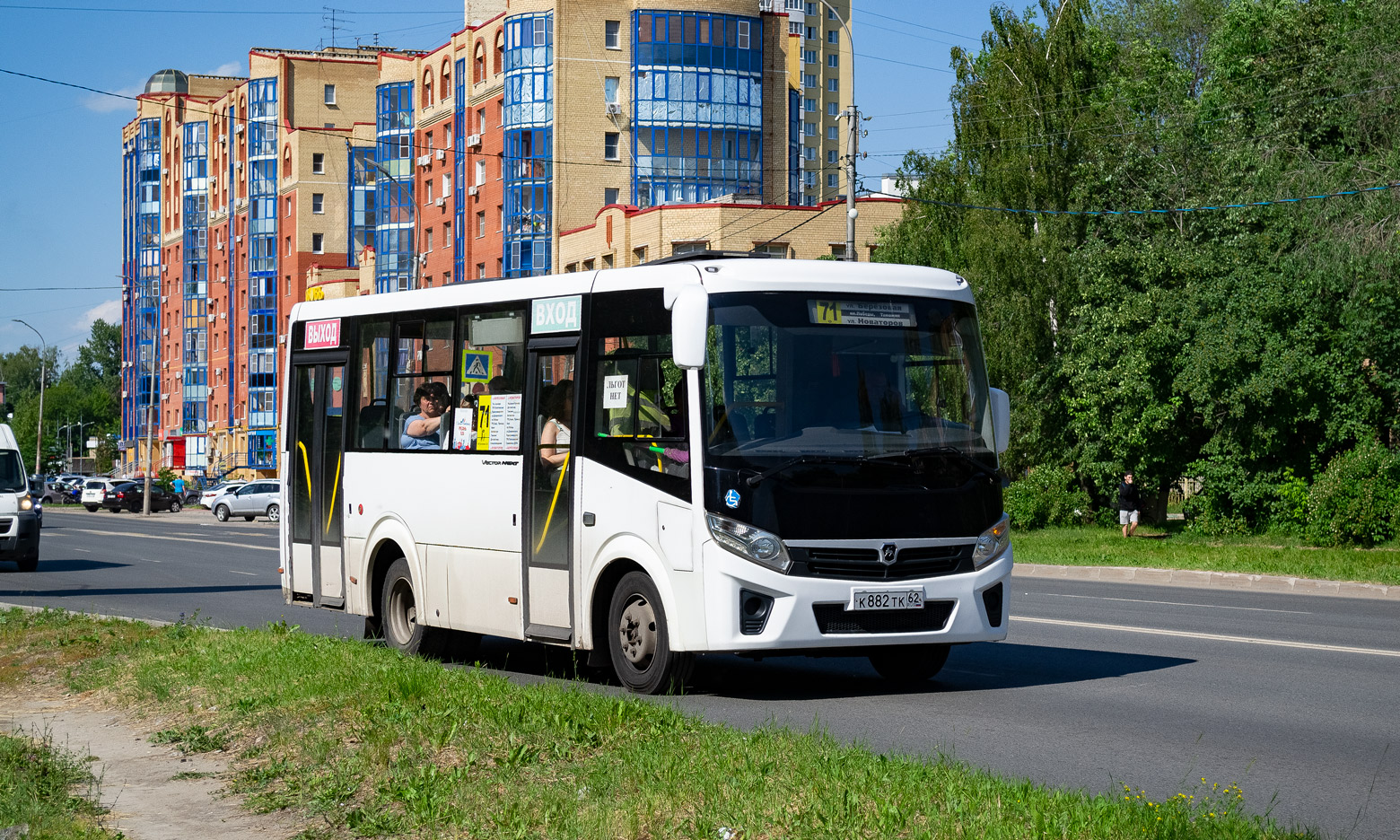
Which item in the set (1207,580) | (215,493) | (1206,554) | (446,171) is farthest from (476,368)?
(446,171)

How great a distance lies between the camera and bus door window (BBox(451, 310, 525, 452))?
1248cm

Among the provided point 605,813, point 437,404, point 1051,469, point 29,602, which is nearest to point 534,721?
point 605,813

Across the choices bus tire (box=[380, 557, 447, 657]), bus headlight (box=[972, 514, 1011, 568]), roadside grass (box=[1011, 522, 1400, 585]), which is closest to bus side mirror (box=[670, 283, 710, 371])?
bus headlight (box=[972, 514, 1011, 568])

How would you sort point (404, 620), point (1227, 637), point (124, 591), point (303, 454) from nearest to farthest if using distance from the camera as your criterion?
1. point (404, 620)
2. point (303, 454)
3. point (1227, 637)
4. point (124, 591)

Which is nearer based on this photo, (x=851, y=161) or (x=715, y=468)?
(x=715, y=468)

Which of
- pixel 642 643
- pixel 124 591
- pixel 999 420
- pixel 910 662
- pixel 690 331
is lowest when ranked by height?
pixel 124 591

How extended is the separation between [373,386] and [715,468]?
470cm

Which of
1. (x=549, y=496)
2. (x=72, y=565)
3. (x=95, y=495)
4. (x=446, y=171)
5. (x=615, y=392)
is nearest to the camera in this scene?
(x=615, y=392)

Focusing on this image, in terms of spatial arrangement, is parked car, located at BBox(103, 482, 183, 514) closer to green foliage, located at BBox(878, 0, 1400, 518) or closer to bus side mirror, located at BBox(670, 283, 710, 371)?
green foliage, located at BBox(878, 0, 1400, 518)

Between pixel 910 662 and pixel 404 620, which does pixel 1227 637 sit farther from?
pixel 404 620

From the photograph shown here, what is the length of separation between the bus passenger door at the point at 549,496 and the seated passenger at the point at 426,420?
124cm

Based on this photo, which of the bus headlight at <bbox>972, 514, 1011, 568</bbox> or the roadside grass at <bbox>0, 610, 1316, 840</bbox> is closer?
the roadside grass at <bbox>0, 610, 1316, 840</bbox>

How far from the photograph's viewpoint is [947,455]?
1091 cm

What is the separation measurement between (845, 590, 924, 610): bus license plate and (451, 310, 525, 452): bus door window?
10.1ft
